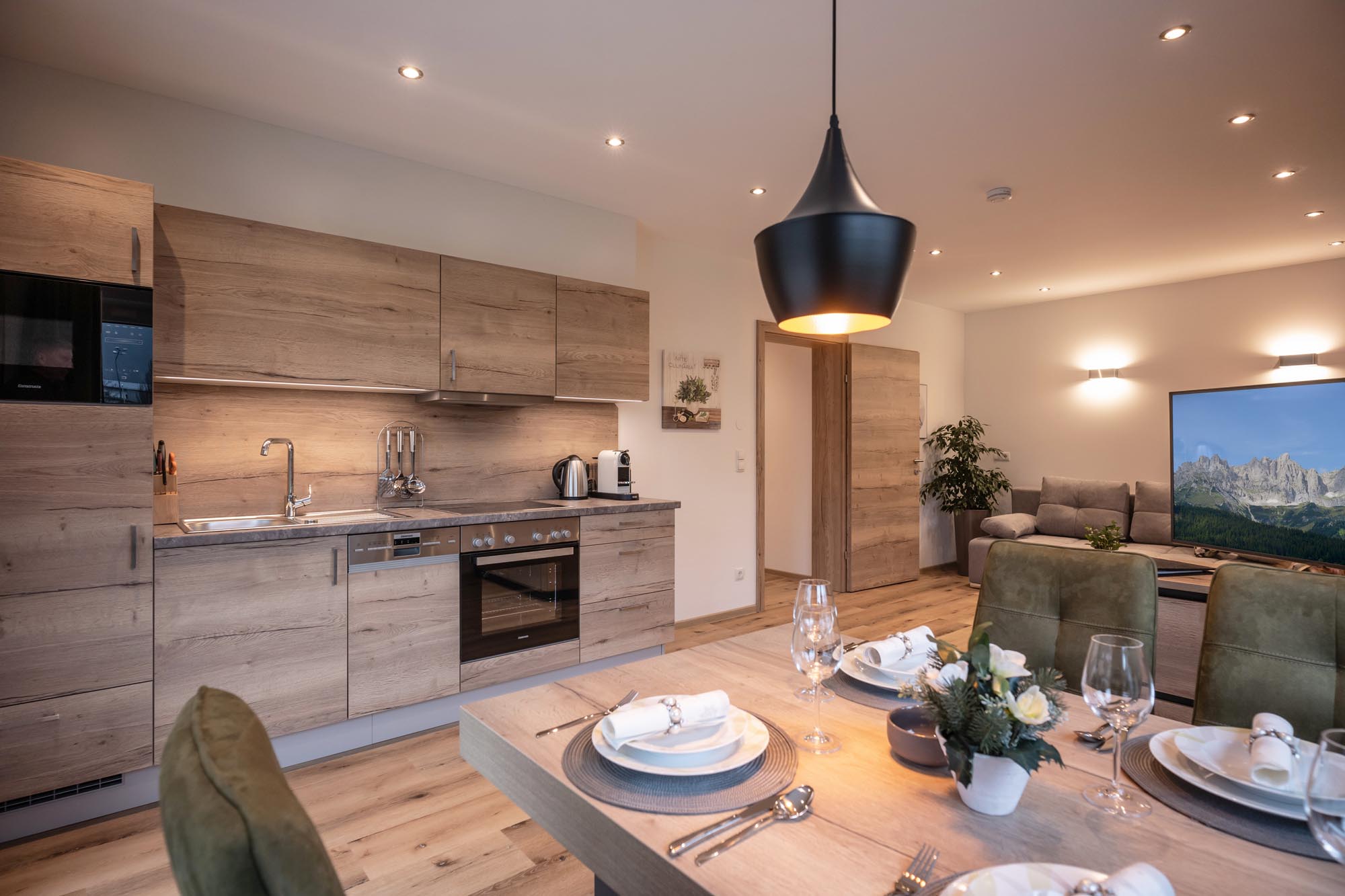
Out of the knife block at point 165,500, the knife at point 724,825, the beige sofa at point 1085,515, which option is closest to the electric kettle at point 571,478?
the knife block at point 165,500

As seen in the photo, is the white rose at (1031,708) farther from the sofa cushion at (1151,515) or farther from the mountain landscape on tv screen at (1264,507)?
the sofa cushion at (1151,515)

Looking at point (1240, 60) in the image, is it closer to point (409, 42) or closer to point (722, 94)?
point (722, 94)

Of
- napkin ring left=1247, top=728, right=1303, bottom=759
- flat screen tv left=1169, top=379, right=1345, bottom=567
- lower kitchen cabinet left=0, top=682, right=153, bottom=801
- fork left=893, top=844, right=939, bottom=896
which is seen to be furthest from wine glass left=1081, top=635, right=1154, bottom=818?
lower kitchen cabinet left=0, top=682, right=153, bottom=801

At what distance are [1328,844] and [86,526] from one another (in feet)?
9.52

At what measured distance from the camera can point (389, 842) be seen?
210 cm

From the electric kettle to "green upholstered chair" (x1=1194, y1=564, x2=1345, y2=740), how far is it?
2770 millimetres

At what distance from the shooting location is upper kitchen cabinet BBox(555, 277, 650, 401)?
3.52 meters

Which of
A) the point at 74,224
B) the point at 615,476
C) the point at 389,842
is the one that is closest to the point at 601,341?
the point at 615,476

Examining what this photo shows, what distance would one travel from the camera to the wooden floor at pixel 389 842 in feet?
6.25

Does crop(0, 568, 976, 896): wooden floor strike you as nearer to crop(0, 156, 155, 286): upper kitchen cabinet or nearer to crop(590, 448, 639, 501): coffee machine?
crop(590, 448, 639, 501): coffee machine

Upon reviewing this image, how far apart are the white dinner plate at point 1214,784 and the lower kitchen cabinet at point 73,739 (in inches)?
109

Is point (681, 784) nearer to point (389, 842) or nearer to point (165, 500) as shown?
point (389, 842)

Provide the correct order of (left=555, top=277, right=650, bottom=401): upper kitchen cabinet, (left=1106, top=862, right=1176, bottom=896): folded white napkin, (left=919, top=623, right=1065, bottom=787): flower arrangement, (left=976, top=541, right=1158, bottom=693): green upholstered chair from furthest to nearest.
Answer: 1. (left=555, top=277, right=650, bottom=401): upper kitchen cabinet
2. (left=976, top=541, right=1158, bottom=693): green upholstered chair
3. (left=919, top=623, right=1065, bottom=787): flower arrangement
4. (left=1106, top=862, right=1176, bottom=896): folded white napkin

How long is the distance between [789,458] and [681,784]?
542 cm
